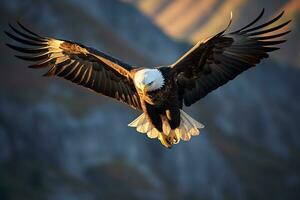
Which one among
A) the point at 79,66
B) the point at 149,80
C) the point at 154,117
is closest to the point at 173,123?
the point at 154,117

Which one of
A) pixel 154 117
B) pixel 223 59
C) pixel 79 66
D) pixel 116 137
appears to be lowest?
pixel 154 117

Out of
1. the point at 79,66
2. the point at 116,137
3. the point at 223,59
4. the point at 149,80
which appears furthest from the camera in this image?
the point at 116,137

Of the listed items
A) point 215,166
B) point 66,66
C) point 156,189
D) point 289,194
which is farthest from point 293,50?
point 66,66

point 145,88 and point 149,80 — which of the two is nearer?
point 149,80

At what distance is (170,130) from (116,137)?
3527 centimetres

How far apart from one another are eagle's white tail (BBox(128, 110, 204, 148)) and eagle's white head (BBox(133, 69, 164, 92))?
89 centimetres

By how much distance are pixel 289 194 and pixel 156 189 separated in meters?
18.7

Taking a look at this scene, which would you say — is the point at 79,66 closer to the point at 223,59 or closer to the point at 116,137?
the point at 223,59

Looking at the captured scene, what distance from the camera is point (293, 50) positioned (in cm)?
8906

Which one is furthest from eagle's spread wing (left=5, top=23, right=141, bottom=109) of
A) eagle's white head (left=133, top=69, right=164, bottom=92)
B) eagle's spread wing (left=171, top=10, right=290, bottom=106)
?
eagle's white head (left=133, top=69, right=164, bottom=92)

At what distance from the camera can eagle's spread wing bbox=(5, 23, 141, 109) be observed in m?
12.5

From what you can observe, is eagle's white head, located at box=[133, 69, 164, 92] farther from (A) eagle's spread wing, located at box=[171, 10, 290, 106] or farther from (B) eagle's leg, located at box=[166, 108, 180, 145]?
(B) eagle's leg, located at box=[166, 108, 180, 145]

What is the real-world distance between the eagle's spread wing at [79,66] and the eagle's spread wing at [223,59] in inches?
33.6

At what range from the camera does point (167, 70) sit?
11445 mm
